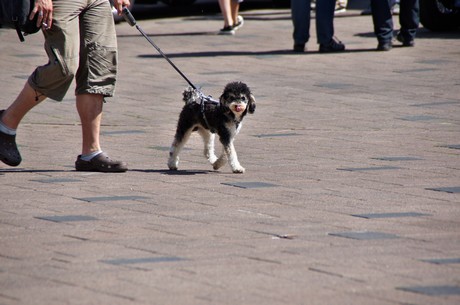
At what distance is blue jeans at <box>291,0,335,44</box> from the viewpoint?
13656 mm

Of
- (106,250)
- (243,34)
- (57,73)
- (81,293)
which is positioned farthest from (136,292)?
(243,34)

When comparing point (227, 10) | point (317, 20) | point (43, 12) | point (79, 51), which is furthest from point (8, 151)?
point (227, 10)

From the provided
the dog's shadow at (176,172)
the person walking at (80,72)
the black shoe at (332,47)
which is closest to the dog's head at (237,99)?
the dog's shadow at (176,172)

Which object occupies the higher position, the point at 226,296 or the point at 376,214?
the point at 226,296

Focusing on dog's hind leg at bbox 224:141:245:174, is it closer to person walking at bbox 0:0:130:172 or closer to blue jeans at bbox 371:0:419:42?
person walking at bbox 0:0:130:172

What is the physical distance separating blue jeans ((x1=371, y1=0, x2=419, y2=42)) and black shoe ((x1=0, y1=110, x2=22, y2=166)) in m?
6.99

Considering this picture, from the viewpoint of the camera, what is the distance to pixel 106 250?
5273 millimetres

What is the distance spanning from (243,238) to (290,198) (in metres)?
1.09

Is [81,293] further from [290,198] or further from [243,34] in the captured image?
[243,34]

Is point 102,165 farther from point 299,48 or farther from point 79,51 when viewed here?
point 299,48

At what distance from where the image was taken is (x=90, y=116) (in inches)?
296

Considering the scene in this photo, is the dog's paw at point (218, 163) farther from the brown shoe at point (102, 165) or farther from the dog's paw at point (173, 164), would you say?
the brown shoe at point (102, 165)

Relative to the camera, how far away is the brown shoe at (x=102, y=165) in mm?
7461

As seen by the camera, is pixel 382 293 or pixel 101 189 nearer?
pixel 382 293
